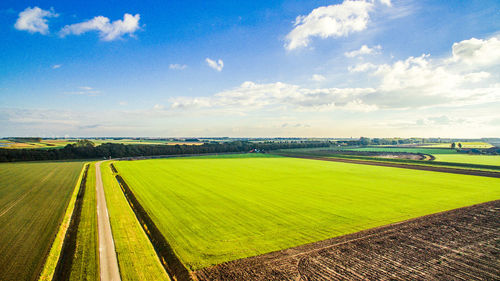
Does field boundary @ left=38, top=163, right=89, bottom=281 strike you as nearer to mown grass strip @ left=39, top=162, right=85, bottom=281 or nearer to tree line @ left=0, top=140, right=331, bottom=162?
mown grass strip @ left=39, top=162, right=85, bottom=281

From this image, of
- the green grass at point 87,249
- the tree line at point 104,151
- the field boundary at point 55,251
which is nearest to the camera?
the field boundary at point 55,251

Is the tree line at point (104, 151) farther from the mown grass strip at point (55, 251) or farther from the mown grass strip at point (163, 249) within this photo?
the mown grass strip at point (163, 249)

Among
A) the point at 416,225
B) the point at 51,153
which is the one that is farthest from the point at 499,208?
the point at 51,153

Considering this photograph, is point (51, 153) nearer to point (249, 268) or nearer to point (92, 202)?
point (92, 202)

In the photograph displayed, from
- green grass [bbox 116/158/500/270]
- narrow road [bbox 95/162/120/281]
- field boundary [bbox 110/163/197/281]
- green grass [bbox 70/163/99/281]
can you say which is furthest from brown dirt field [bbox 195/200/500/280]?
green grass [bbox 70/163/99/281]

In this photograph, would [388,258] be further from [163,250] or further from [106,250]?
[106,250]

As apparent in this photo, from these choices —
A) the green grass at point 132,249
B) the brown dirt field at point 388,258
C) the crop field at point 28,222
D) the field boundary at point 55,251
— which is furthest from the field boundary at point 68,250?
the brown dirt field at point 388,258
